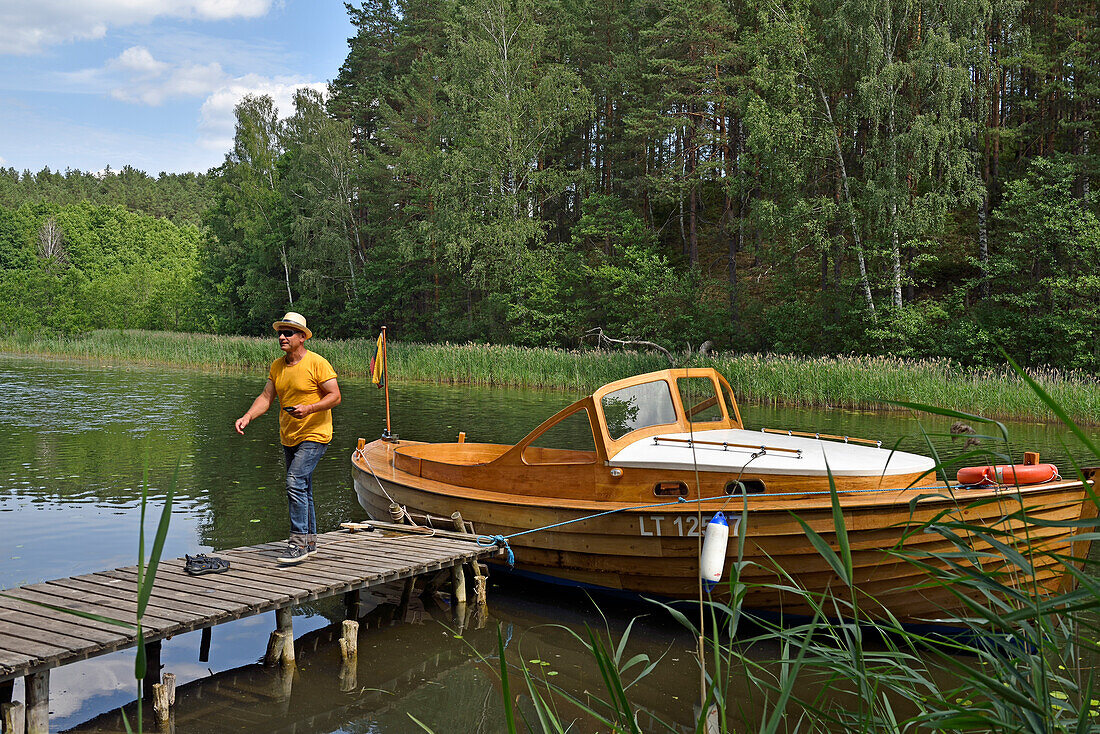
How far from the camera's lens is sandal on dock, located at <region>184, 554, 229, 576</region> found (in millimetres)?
5879

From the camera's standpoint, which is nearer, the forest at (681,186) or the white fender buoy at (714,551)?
the white fender buoy at (714,551)

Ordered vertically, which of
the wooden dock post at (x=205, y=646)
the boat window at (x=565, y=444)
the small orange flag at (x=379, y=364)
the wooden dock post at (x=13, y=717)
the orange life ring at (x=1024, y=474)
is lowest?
the wooden dock post at (x=205, y=646)

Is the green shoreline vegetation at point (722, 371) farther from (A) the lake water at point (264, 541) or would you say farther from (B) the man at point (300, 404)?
(B) the man at point (300, 404)

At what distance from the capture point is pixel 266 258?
48906mm

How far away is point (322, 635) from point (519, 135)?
31.6m

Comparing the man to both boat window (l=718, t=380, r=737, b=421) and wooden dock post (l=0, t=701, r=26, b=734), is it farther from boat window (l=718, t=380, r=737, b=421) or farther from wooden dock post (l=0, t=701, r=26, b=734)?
boat window (l=718, t=380, r=737, b=421)

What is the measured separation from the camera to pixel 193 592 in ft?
17.8

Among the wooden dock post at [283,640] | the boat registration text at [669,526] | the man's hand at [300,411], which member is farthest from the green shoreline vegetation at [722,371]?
the wooden dock post at [283,640]

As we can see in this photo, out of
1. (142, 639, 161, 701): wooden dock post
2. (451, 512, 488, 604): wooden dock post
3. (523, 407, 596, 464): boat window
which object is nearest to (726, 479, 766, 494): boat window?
(523, 407, 596, 464): boat window

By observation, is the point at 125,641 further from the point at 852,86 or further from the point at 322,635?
the point at 852,86

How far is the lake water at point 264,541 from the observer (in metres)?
4.99

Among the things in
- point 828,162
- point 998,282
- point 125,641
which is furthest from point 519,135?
point 125,641

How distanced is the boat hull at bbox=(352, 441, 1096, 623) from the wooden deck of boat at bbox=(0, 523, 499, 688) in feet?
1.48

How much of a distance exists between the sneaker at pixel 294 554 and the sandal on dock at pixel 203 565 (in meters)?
0.41
